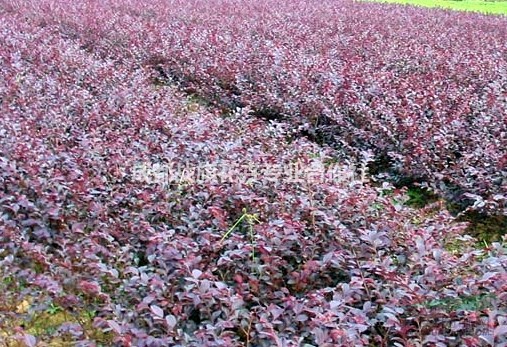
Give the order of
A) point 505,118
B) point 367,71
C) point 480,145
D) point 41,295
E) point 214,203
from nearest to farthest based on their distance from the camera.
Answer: point 41,295 < point 214,203 < point 480,145 < point 505,118 < point 367,71

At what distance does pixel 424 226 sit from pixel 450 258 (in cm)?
46

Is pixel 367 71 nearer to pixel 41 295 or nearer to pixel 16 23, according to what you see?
pixel 41 295

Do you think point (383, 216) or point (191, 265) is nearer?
point (191, 265)

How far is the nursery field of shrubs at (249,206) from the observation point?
82.6 inches

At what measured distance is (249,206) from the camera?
2.86 meters

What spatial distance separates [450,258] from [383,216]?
1.44 ft

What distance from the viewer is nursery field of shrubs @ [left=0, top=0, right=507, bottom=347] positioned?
82.6 inches

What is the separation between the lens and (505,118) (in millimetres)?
4180

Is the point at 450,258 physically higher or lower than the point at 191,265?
higher

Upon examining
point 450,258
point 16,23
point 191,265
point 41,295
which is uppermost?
point 450,258

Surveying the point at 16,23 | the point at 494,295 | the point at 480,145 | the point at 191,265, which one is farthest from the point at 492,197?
the point at 16,23

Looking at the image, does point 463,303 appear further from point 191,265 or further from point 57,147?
point 57,147

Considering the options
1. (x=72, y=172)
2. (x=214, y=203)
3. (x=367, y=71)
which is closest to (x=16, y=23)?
(x=367, y=71)

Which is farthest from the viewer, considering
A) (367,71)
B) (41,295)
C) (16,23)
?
(16,23)
